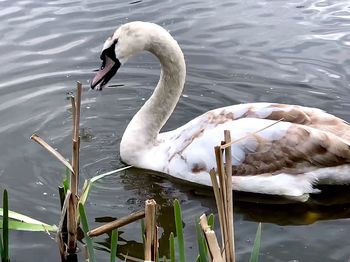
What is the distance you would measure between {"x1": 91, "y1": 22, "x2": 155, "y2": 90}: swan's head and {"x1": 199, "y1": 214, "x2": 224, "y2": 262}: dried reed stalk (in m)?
3.36

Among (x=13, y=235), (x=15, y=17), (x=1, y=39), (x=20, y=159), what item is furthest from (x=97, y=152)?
(x=15, y=17)

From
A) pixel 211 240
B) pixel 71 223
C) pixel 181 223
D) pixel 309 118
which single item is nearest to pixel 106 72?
pixel 309 118

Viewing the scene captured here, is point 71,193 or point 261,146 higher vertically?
point 71,193

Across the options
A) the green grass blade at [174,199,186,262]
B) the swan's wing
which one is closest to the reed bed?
the green grass blade at [174,199,186,262]

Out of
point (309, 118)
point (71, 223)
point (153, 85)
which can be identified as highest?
point (71, 223)

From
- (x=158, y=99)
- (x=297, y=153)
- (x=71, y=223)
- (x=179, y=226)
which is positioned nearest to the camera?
(x=179, y=226)

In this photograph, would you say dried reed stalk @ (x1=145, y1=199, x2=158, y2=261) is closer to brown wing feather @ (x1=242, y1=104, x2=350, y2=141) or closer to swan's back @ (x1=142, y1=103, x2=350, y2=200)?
swan's back @ (x1=142, y1=103, x2=350, y2=200)

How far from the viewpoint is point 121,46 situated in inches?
231

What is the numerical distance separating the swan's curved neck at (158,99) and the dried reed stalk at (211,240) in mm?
3302

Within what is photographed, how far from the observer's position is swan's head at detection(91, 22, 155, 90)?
19.2 ft

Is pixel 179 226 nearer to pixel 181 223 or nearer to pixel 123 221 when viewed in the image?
pixel 181 223

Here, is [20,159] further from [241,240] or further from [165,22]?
[165,22]

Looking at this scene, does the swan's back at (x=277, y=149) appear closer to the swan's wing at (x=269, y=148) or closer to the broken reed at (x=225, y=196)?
the swan's wing at (x=269, y=148)

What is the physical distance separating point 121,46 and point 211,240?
3.50m
